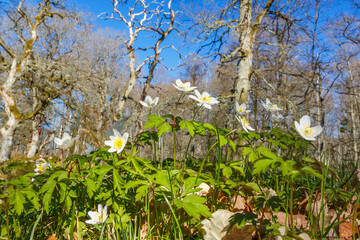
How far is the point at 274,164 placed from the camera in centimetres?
76

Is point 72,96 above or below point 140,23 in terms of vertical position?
below

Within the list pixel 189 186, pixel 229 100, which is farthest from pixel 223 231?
pixel 229 100

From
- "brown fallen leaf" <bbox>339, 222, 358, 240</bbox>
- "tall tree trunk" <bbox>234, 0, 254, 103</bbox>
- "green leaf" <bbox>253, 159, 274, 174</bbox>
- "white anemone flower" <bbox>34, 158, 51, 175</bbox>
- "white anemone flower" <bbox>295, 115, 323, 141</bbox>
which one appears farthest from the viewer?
"tall tree trunk" <bbox>234, 0, 254, 103</bbox>

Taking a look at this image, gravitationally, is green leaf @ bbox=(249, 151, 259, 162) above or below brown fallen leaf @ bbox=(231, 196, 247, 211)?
above

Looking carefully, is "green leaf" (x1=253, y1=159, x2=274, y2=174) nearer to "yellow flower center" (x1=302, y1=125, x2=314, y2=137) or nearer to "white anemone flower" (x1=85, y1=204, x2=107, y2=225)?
"yellow flower center" (x1=302, y1=125, x2=314, y2=137)

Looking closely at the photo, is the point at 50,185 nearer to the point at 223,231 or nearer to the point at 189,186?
the point at 189,186

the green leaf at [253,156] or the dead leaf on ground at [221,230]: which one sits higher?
the green leaf at [253,156]

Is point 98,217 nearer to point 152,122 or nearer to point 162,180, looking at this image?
point 162,180

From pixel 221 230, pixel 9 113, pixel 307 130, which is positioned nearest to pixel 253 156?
pixel 307 130

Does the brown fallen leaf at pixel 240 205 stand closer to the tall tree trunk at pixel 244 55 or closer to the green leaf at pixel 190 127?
the green leaf at pixel 190 127

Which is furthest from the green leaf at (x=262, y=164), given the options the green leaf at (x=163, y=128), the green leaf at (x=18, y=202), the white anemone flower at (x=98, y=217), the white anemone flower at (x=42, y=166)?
the white anemone flower at (x=42, y=166)

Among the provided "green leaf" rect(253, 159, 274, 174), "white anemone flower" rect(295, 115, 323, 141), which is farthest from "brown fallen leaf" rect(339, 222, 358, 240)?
"green leaf" rect(253, 159, 274, 174)

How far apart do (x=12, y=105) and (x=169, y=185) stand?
11.5 m

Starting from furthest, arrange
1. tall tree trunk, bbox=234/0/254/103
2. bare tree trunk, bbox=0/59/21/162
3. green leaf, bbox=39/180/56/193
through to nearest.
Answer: bare tree trunk, bbox=0/59/21/162 → tall tree trunk, bbox=234/0/254/103 → green leaf, bbox=39/180/56/193
